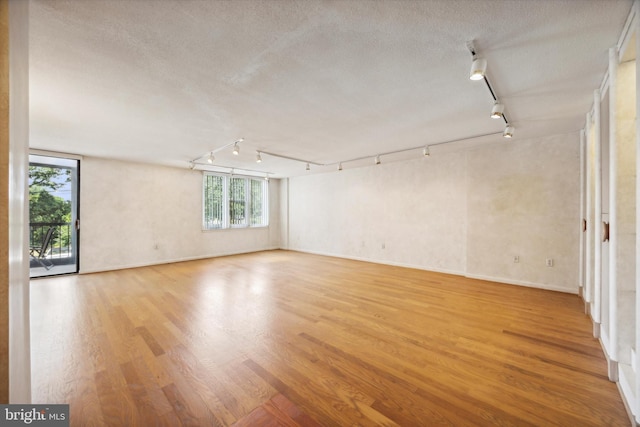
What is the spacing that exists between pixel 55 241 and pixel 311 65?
752 cm

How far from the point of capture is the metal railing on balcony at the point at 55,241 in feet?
17.8

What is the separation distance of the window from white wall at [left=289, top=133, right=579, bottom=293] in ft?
9.79

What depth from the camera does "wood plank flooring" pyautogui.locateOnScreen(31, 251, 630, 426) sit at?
1.60 metres

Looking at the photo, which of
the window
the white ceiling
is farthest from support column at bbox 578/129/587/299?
the window

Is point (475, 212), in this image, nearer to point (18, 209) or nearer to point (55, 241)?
point (18, 209)

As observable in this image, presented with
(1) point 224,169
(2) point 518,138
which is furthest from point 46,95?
(2) point 518,138

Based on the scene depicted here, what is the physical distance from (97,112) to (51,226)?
4392 mm

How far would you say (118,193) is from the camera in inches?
229

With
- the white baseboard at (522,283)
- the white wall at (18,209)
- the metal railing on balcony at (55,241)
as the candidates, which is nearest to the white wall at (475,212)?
the white baseboard at (522,283)

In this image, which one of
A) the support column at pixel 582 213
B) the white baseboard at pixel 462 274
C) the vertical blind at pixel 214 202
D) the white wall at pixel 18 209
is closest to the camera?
the white wall at pixel 18 209

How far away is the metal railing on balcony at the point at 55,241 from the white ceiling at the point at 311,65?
2.96 metres

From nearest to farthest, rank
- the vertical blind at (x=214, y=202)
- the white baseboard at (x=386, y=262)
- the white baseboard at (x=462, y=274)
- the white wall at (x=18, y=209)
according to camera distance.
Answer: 1. the white wall at (x=18, y=209)
2. the white baseboard at (x=462, y=274)
3. the white baseboard at (x=386, y=262)
4. the vertical blind at (x=214, y=202)

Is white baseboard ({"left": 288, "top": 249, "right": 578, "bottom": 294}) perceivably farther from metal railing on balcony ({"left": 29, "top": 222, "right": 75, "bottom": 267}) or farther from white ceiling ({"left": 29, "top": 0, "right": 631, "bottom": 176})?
metal railing on balcony ({"left": 29, "top": 222, "right": 75, "bottom": 267})
